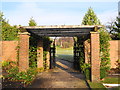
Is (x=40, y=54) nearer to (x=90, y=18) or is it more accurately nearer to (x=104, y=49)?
(x=104, y=49)

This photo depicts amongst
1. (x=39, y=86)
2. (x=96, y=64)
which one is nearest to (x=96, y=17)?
(x=96, y=64)

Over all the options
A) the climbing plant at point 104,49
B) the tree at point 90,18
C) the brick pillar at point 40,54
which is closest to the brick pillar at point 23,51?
the brick pillar at point 40,54

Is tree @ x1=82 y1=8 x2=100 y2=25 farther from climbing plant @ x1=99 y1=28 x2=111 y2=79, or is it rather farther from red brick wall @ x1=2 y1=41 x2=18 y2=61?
red brick wall @ x1=2 y1=41 x2=18 y2=61

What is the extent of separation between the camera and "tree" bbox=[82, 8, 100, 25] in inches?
524

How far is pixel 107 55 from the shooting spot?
9.43 metres

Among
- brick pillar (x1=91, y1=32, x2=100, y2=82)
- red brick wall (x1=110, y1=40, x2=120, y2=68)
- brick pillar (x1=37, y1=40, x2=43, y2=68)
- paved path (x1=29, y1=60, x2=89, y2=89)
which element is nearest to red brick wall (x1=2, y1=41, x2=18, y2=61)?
brick pillar (x1=37, y1=40, x2=43, y2=68)

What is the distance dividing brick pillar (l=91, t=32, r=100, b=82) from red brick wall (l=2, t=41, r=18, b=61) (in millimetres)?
7133

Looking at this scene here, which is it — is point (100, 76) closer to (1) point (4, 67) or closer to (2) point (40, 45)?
(2) point (40, 45)

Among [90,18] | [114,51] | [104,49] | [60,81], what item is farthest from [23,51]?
[90,18]

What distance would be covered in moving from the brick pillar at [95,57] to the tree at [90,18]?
6.71 m

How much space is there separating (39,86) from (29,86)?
1.73ft

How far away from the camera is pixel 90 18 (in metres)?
13.6

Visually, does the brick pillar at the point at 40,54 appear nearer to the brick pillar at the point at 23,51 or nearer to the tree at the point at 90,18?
the brick pillar at the point at 23,51

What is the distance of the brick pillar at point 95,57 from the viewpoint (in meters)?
6.88
